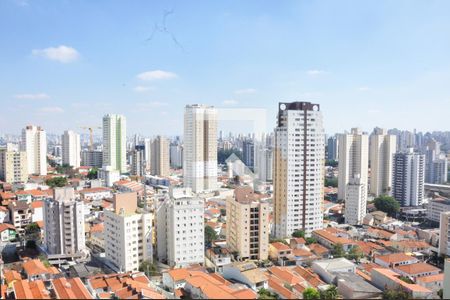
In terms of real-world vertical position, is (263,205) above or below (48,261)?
above

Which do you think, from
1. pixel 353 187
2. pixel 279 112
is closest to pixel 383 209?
pixel 353 187

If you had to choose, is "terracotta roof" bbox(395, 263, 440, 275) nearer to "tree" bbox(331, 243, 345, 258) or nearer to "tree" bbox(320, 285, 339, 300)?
"tree" bbox(331, 243, 345, 258)

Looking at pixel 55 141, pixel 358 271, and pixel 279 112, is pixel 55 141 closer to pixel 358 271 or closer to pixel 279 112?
pixel 279 112

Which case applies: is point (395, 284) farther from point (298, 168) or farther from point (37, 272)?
point (37, 272)

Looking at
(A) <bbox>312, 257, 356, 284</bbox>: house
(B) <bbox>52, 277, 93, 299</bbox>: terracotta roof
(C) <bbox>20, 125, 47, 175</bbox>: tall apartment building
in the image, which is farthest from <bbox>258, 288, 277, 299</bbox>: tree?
(C) <bbox>20, 125, 47, 175</bbox>: tall apartment building

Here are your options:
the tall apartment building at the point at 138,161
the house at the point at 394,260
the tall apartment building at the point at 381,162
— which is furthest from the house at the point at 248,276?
the tall apartment building at the point at 138,161

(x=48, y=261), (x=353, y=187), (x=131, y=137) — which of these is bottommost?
(x=48, y=261)

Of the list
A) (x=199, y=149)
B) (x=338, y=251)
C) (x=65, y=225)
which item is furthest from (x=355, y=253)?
(x=199, y=149)
